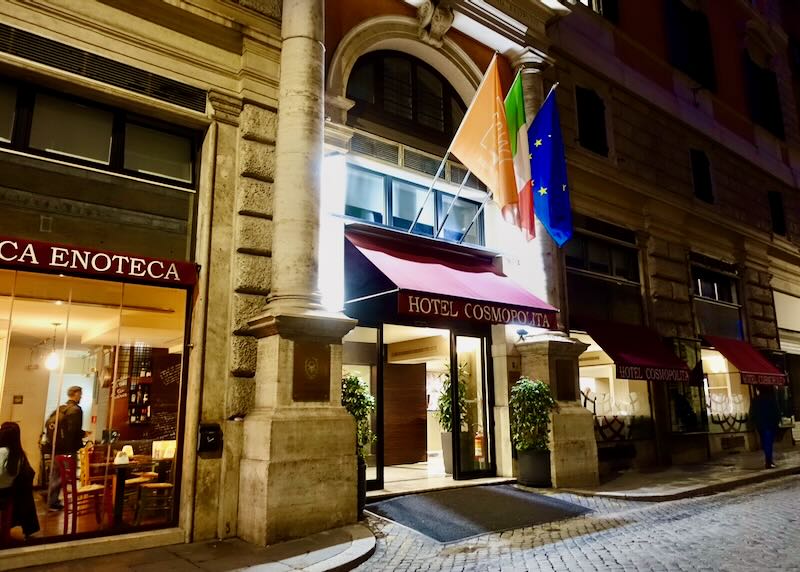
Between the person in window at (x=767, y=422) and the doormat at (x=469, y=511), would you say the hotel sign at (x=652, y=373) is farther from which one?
the doormat at (x=469, y=511)

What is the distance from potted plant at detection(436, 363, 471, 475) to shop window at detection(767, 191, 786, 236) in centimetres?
1461

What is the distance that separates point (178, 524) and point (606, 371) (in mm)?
9182

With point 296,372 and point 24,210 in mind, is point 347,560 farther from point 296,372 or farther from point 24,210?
point 24,210

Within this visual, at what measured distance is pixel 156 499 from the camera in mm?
7129

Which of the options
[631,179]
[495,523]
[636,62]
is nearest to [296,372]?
[495,523]

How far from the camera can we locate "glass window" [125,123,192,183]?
7.66m

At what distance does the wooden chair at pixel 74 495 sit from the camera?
21.2 ft

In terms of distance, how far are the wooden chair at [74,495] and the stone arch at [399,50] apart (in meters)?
6.30

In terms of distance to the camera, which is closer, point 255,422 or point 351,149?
point 255,422

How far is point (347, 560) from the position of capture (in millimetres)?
5859

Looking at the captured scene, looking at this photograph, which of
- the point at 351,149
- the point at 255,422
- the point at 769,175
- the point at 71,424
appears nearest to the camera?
the point at 71,424

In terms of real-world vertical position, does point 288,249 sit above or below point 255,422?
above

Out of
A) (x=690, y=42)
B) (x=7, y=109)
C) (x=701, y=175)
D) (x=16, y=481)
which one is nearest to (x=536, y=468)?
(x=16, y=481)

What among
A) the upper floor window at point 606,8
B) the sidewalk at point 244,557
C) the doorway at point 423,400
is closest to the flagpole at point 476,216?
the doorway at point 423,400
